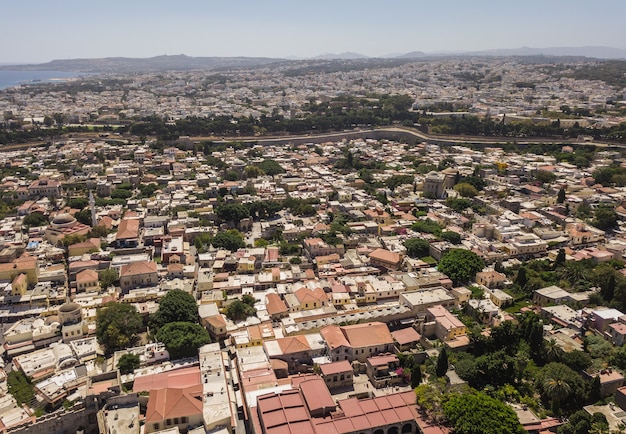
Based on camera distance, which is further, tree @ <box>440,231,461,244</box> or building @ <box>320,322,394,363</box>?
tree @ <box>440,231,461,244</box>

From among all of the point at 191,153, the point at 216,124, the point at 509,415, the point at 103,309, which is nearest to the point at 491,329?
the point at 509,415

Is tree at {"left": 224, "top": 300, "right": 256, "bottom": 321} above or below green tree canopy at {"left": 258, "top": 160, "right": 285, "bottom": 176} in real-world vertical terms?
below

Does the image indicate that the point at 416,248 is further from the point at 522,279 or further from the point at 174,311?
the point at 174,311


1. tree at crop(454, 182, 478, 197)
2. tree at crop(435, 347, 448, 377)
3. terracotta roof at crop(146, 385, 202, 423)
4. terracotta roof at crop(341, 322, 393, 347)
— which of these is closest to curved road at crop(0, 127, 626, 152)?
tree at crop(454, 182, 478, 197)

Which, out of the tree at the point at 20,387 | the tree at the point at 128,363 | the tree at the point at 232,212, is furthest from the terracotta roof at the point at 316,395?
the tree at the point at 232,212

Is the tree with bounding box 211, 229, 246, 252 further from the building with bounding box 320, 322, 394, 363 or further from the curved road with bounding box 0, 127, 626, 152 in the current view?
the curved road with bounding box 0, 127, 626, 152

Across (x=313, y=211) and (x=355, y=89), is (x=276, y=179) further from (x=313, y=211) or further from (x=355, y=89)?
(x=355, y=89)

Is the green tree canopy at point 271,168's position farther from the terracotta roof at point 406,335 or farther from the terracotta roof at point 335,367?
the terracotta roof at point 335,367
